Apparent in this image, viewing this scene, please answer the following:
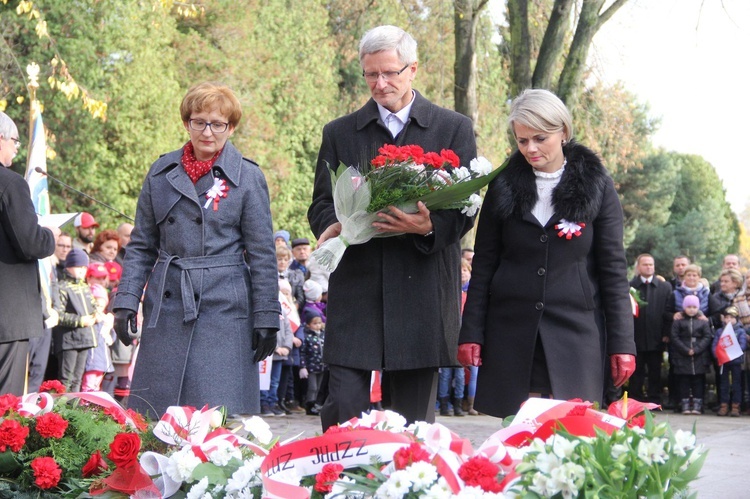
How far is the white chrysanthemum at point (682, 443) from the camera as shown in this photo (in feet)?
9.57

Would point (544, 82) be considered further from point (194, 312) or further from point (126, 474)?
point (126, 474)

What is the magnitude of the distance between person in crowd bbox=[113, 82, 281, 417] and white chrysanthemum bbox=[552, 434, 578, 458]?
2.19 m

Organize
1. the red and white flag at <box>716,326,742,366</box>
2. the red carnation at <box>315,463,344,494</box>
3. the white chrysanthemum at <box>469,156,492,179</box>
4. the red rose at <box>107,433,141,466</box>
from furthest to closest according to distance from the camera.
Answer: the red and white flag at <box>716,326,742,366</box>, the white chrysanthemum at <box>469,156,492,179</box>, the red rose at <box>107,433,141,466</box>, the red carnation at <box>315,463,344,494</box>

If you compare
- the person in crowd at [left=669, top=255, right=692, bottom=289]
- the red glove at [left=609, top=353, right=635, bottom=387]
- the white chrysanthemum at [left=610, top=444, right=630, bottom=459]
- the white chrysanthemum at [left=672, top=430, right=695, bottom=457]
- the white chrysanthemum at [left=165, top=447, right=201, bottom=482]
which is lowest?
the white chrysanthemum at [left=165, top=447, right=201, bottom=482]

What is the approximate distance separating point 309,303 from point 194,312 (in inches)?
285

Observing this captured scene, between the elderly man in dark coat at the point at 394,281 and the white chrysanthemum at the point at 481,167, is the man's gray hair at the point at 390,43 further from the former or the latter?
the white chrysanthemum at the point at 481,167

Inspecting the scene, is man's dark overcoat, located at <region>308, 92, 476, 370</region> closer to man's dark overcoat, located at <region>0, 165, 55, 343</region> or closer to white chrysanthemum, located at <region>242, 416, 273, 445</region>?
white chrysanthemum, located at <region>242, 416, 273, 445</region>

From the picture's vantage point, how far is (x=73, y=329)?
9.35 m

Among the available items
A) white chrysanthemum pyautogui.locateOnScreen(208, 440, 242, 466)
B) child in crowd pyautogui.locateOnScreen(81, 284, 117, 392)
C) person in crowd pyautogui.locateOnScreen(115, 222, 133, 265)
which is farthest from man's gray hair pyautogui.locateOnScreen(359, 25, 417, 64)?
person in crowd pyautogui.locateOnScreen(115, 222, 133, 265)

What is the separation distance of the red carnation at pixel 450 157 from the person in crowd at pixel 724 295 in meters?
9.99

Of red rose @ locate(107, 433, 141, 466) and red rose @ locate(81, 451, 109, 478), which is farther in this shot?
red rose @ locate(81, 451, 109, 478)

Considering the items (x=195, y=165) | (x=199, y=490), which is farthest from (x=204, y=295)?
(x=199, y=490)

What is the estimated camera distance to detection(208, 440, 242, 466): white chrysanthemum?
355cm

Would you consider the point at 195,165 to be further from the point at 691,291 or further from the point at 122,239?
the point at 691,291
